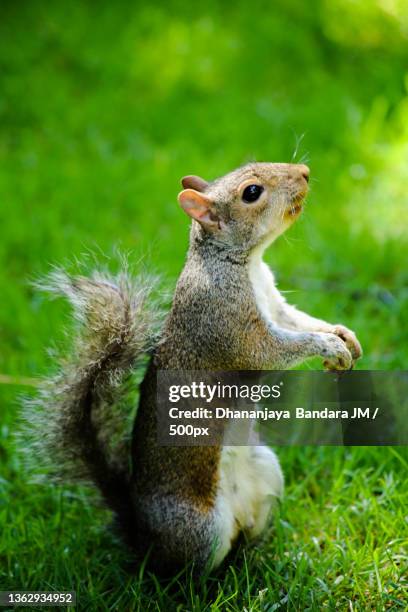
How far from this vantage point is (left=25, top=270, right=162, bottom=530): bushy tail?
1718mm

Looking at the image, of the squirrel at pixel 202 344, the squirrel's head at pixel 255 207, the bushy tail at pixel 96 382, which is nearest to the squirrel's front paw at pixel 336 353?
the squirrel at pixel 202 344

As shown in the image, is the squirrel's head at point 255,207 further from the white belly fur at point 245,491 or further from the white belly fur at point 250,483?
the white belly fur at point 245,491

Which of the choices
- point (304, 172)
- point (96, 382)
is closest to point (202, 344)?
point (96, 382)

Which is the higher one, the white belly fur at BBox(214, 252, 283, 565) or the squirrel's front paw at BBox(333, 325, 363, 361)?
the squirrel's front paw at BBox(333, 325, 363, 361)

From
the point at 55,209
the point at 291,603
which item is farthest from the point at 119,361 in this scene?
the point at 55,209

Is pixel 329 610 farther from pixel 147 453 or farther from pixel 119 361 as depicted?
pixel 119 361

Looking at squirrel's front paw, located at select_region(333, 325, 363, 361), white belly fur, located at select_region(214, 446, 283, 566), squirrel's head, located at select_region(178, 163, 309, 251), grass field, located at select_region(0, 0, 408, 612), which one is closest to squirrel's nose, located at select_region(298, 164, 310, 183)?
squirrel's head, located at select_region(178, 163, 309, 251)

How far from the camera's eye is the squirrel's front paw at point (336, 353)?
1639 mm

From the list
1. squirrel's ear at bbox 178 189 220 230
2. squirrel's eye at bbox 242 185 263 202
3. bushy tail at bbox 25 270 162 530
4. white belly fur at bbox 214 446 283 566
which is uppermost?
squirrel's eye at bbox 242 185 263 202

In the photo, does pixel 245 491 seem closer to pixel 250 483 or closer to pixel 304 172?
pixel 250 483

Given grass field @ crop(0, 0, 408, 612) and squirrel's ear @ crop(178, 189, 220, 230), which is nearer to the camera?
A: squirrel's ear @ crop(178, 189, 220, 230)

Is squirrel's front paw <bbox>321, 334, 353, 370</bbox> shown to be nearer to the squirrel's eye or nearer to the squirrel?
the squirrel

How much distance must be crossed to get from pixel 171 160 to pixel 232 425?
2.12 metres

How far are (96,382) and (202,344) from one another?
0.25 m
